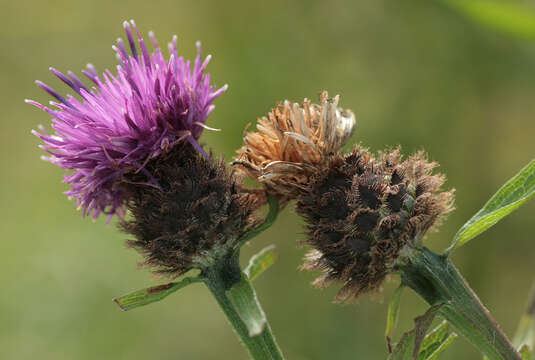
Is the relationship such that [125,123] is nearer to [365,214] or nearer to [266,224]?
[266,224]

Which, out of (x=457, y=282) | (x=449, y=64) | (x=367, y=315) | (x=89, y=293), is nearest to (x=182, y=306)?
(x=89, y=293)

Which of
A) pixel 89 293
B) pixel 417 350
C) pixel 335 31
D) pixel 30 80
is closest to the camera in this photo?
pixel 417 350

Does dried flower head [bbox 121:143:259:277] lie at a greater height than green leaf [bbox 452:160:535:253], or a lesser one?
greater

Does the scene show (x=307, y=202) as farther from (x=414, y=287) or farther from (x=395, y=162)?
(x=414, y=287)

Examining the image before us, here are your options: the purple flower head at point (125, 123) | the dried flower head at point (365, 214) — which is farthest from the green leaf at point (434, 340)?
the purple flower head at point (125, 123)

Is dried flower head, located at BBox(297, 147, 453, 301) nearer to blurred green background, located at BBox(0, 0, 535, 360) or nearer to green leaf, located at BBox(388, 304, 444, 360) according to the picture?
green leaf, located at BBox(388, 304, 444, 360)

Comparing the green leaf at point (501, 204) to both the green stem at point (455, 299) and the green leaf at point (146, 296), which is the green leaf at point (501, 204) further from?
the green leaf at point (146, 296)

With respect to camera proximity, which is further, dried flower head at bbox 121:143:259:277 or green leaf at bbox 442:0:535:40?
green leaf at bbox 442:0:535:40

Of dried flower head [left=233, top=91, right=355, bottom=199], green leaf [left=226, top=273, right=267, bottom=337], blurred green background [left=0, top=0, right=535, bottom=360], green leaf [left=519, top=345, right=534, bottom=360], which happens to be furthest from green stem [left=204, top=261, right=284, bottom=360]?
blurred green background [left=0, top=0, right=535, bottom=360]
